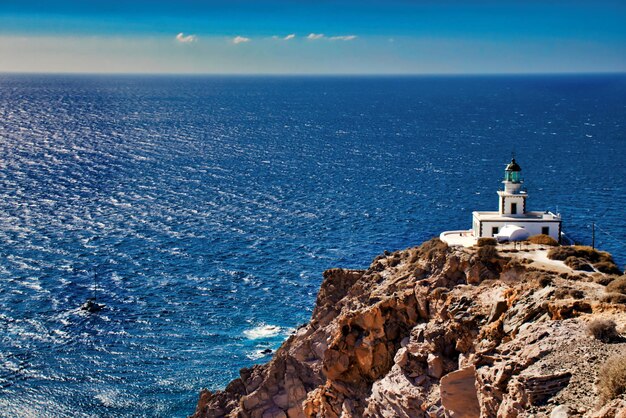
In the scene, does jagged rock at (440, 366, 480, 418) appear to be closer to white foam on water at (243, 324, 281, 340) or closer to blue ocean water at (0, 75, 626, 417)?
blue ocean water at (0, 75, 626, 417)

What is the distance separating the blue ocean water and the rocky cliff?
15.1 meters

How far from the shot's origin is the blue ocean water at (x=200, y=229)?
192 ft

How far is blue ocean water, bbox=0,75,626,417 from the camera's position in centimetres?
5841

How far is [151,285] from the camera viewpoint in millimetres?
74500

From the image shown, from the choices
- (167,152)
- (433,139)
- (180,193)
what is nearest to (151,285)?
(180,193)

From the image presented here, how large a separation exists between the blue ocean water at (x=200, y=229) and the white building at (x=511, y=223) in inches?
718

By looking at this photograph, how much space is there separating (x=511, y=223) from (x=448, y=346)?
28539 mm

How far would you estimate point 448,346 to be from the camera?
29.4m

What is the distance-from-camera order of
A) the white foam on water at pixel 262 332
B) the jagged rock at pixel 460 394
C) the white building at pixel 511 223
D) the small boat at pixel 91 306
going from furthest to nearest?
the small boat at pixel 91 306
the white foam on water at pixel 262 332
the white building at pixel 511 223
the jagged rock at pixel 460 394

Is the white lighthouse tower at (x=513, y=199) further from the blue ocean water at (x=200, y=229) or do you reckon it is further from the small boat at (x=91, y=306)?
the small boat at (x=91, y=306)

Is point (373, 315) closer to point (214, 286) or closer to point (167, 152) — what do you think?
point (214, 286)

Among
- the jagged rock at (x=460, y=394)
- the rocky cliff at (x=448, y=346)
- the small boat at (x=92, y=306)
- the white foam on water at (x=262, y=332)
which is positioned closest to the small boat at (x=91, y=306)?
the small boat at (x=92, y=306)

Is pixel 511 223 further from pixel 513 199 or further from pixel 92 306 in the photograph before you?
pixel 92 306

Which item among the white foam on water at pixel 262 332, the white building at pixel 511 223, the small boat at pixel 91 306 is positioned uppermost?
the white building at pixel 511 223
